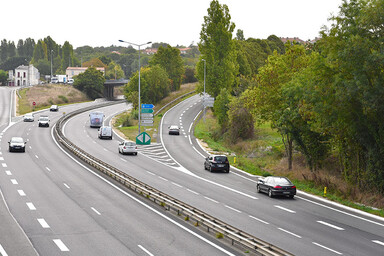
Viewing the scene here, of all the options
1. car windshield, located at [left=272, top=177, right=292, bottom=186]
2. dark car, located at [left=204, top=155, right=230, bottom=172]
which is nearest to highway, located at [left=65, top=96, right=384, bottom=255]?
dark car, located at [left=204, top=155, right=230, bottom=172]

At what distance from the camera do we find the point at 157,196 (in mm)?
26266

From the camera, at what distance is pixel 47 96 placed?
122875 mm

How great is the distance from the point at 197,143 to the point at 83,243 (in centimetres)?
4217

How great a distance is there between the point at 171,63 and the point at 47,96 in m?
34.0

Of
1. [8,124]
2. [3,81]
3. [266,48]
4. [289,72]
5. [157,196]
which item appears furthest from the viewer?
[3,81]

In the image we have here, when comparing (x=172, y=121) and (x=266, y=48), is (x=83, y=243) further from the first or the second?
(x=266, y=48)

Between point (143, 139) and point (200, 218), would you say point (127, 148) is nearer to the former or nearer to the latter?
point (143, 139)

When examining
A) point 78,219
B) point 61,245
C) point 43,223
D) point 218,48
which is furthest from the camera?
point 218,48

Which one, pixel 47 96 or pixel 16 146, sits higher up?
pixel 47 96

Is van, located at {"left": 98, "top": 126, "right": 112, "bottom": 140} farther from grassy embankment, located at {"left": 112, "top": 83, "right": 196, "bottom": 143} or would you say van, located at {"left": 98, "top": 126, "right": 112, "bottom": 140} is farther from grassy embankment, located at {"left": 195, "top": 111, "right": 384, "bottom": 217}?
grassy embankment, located at {"left": 195, "top": 111, "right": 384, "bottom": 217}

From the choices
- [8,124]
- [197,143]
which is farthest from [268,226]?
[8,124]

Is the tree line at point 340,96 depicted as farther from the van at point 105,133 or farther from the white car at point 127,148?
the van at point 105,133

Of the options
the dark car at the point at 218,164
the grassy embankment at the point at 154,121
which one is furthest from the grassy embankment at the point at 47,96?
the dark car at the point at 218,164

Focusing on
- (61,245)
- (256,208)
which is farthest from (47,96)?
(61,245)
